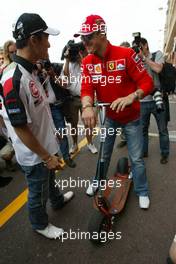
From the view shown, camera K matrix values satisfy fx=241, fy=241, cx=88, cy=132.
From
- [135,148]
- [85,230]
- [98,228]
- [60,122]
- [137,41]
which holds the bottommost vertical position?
[85,230]

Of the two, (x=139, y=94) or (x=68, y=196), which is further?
(x=68, y=196)

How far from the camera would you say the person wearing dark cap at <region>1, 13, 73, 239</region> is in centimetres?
166

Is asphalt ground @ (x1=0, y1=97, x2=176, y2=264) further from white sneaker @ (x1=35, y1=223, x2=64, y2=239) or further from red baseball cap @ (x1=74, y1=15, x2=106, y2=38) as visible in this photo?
red baseball cap @ (x1=74, y1=15, x2=106, y2=38)

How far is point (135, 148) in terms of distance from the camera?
109 inches

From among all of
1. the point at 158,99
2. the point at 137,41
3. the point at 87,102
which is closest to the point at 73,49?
the point at 137,41

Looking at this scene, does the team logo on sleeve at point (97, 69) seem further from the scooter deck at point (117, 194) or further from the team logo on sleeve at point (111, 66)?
the scooter deck at point (117, 194)

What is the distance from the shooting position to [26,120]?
67.0 inches

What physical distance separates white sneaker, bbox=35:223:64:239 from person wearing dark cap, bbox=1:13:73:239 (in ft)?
1.46

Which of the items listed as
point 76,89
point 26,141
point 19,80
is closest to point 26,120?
point 26,141

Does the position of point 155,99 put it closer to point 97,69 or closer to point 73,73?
point 97,69

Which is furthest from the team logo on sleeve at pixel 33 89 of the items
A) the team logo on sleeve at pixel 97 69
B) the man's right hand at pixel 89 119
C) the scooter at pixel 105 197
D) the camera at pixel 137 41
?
the camera at pixel 137 41

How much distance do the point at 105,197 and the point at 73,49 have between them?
2316mm

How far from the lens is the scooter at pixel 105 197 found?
2301 millimetres

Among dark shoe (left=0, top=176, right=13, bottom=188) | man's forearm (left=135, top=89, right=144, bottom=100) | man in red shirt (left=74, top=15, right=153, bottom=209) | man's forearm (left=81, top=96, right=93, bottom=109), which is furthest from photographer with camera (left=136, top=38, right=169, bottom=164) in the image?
dark shoe (left=0, top=176, right=13, bottom=188)
